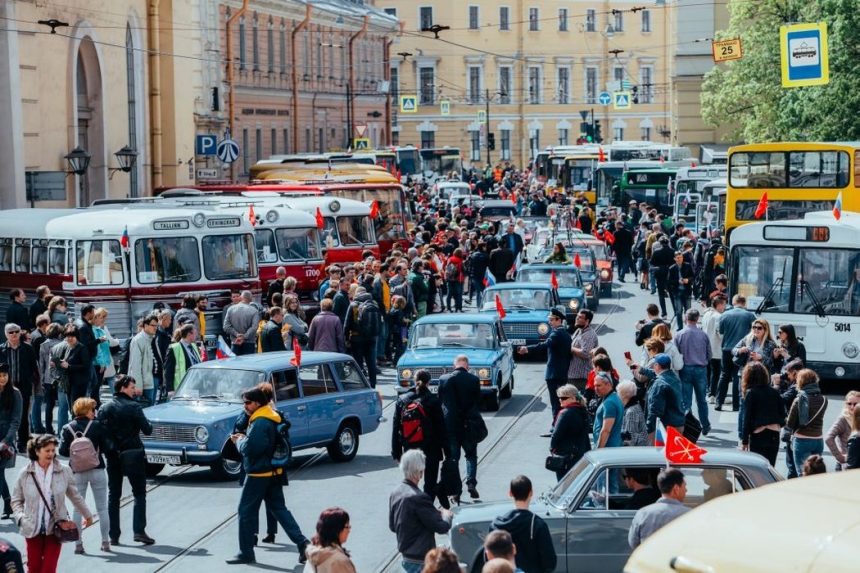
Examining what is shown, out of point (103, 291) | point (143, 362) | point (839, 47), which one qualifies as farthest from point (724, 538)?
point (839, 47)

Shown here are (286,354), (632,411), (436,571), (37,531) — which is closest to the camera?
(436,571)

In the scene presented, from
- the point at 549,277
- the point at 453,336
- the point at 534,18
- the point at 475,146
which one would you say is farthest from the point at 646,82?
the point at 453,336

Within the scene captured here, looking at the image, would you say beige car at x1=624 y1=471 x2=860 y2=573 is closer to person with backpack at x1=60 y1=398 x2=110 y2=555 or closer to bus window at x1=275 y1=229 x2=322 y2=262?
person with backpack at x1=60 y1=398 x2=110 y2=555

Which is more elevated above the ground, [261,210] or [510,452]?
[261,210]

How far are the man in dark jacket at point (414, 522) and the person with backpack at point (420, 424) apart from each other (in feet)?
12.1

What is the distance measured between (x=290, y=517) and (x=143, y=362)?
23.2 feet

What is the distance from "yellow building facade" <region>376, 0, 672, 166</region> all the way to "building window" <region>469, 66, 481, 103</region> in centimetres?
7

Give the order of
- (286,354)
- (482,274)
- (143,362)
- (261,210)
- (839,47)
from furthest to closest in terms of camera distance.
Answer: (839,47) < (482,274) < (261,210) < (143,362) < (286,354)

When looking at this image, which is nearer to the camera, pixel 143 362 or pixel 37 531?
pixel 37 531

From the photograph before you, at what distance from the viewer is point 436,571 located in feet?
28.6

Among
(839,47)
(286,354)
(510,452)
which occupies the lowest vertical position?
(510,452)

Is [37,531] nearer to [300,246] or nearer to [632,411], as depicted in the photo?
[632,411]

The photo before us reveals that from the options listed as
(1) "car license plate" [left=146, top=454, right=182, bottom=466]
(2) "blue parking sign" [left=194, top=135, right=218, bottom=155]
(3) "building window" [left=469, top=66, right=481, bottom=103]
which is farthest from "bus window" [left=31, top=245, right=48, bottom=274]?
(3) "building window" [left=469, top=66, right=481, bottom=103]

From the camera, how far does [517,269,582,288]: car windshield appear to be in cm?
3230
